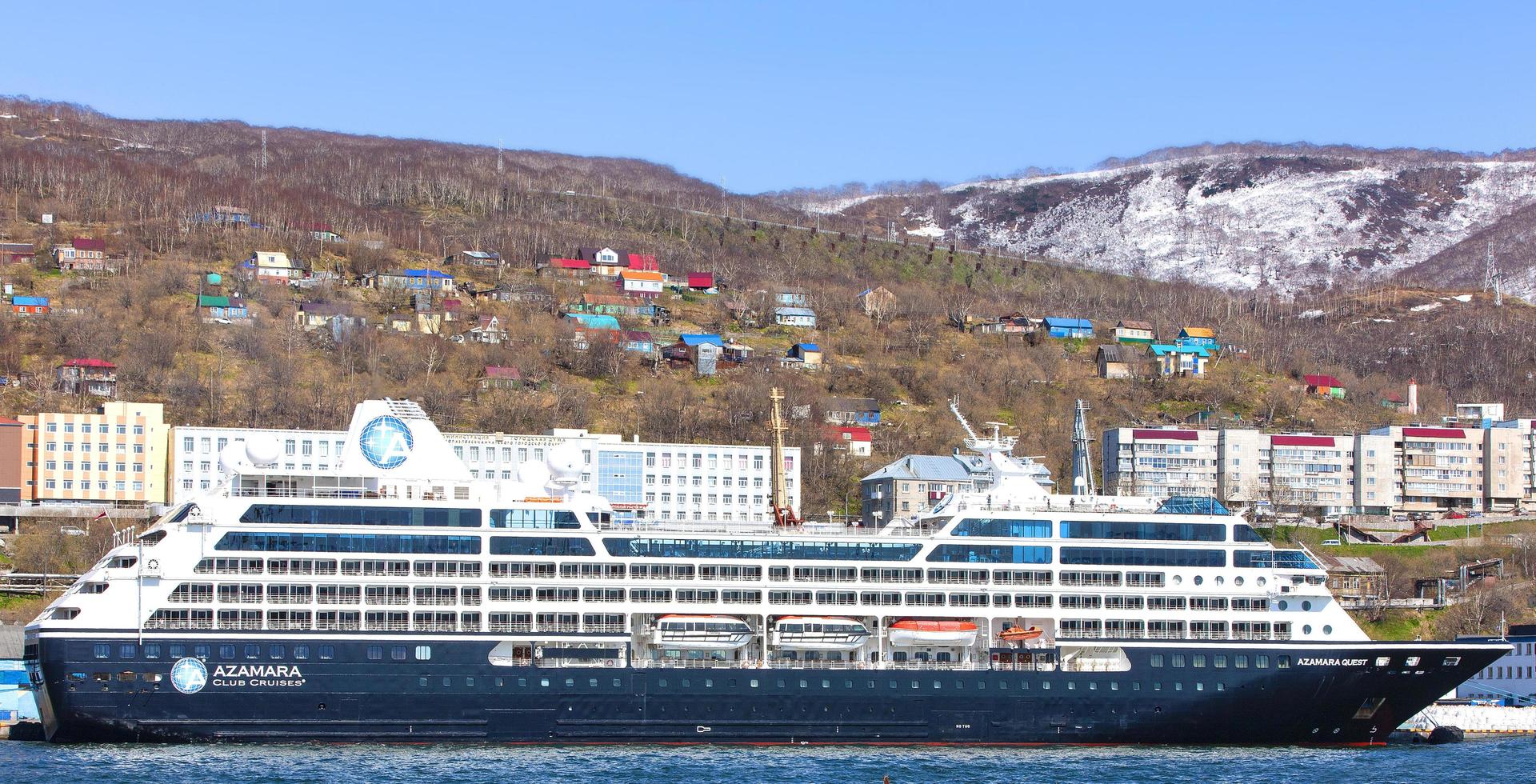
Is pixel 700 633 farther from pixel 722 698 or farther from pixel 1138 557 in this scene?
pixel 1138 557

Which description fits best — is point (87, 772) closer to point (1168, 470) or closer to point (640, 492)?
point (640, 492)

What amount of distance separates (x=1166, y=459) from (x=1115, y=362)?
905 inches

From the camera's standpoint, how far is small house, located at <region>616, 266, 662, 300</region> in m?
128

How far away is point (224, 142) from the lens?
18062 centimetres

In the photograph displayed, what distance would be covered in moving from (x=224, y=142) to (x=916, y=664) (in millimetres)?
152988

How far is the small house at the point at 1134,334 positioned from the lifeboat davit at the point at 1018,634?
8306 centimetres

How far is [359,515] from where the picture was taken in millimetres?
44375

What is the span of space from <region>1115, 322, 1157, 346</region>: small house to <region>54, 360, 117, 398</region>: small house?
7016 centimetres

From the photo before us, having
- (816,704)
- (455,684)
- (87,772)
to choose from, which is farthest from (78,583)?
(816,704)

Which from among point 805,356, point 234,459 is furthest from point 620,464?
point 234,459

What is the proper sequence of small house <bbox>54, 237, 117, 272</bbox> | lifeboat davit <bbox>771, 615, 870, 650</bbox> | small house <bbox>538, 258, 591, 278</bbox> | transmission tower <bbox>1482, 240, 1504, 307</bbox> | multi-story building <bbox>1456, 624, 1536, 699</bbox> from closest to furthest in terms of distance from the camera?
1. lifeboat davit <bbox>771, 615, 870, 650</bbox>
2. multi-story building <bbox>1456, 624, 1536, 699</bbox>
3. small house <bbox>54, 237, 117, 272</bbox>
4. small house <bbox>538, 258, 591, 278</bbox>
5. transmission tower <bbox>1482, 240, 1504, 307</bbox>

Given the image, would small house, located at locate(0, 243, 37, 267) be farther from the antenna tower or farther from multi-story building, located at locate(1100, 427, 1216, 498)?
the antenna tower

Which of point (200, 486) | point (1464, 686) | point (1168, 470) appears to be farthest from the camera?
point (1168, 470)

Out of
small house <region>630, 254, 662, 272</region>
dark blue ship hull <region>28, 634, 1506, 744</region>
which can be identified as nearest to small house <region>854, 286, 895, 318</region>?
small house <region>630, 254, 662, 272</region>
